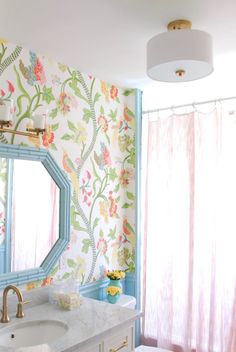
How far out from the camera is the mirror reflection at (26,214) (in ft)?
6.86

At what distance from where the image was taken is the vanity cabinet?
1.79 meters

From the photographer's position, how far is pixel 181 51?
169 cm

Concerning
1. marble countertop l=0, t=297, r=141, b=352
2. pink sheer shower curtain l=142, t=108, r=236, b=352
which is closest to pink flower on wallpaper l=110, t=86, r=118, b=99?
pink sheer shower curtain l=142, t=108, r=236, b=352

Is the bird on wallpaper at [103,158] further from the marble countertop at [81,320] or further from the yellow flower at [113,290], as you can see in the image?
the marble countertop at [81,320]

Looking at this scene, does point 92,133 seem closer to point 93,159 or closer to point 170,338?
point 93,159

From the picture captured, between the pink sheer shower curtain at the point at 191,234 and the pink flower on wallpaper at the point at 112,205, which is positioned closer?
the pink sheer shower curtain at the point at 191,234

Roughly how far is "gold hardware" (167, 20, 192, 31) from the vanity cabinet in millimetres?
1625

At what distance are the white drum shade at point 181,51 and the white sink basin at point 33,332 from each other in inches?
56.2

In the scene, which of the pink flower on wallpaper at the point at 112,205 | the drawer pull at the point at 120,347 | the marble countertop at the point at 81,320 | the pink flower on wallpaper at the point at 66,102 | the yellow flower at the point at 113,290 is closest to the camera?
the marble countertop at the point at 81,320

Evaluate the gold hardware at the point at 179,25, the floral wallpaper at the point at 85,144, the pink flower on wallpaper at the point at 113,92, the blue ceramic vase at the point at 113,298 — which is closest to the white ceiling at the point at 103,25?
the gold hardware at the point at 179,25

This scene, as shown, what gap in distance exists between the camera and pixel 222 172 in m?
2.79

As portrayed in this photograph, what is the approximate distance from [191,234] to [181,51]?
161 centimetres

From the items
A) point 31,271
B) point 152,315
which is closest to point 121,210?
point 152,315

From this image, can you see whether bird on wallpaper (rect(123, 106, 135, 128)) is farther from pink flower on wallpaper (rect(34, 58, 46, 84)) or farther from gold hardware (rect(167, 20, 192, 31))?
gold hardware (rect(167, 20, 192, 31))
